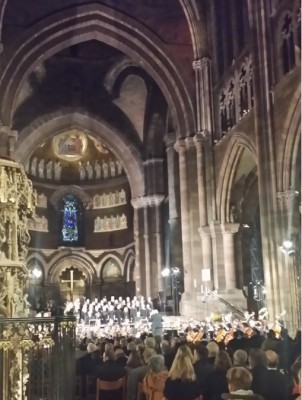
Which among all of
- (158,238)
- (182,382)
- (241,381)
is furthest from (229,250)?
(241,381)

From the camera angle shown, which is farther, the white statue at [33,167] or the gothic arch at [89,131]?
the white statue at [33,167]

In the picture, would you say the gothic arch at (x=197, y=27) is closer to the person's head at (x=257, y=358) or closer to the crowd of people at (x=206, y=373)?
the crowd of people at (x=206, y=373)

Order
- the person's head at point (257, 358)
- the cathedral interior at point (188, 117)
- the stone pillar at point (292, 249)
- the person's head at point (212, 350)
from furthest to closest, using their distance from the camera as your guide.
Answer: the cathedral interior at point (188, 117), the stone pillar at point (292, 249), the person's head at point (212, 350), the person's head at point (257, 358)

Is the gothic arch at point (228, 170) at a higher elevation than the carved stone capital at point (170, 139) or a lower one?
lower

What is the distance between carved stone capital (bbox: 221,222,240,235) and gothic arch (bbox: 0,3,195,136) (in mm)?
5765

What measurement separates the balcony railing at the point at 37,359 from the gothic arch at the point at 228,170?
1762 centimetres

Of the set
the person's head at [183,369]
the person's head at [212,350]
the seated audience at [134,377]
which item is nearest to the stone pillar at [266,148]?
the person's head at [212,350]

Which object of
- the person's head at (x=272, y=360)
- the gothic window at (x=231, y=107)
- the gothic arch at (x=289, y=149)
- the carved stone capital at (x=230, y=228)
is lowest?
the person's head at (x=272, y=360)

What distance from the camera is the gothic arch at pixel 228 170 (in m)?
25.7

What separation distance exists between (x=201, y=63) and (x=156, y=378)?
25.0 m

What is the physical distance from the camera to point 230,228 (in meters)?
28.0

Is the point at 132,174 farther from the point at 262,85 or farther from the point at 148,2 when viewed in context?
the point at 262,85

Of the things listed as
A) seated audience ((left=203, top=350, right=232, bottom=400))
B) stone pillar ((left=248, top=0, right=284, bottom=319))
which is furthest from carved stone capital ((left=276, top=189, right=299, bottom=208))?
seated audience ((left=203, top=350, right=232, bottom=400))

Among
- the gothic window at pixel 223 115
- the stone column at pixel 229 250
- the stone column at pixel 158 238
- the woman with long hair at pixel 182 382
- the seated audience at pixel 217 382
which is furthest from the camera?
the stone column at pixel 158 238
